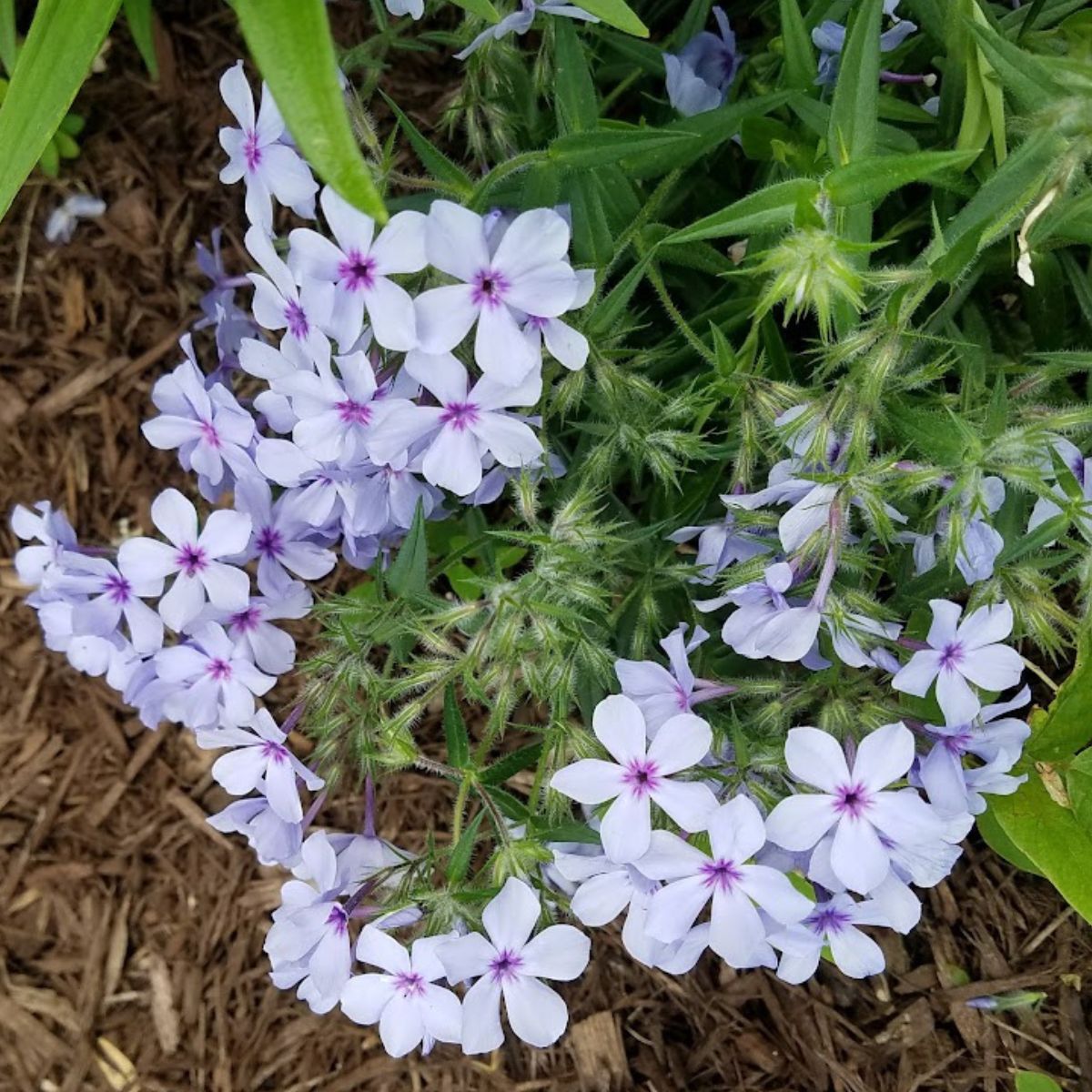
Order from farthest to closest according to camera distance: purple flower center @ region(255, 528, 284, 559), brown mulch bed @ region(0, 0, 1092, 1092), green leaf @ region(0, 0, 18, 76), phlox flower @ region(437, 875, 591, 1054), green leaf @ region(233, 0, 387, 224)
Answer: brown mulch bed @ region(0, 0, 1092, 1092) → green leaf @ region(0, 0, 18, 76) → purple flower center @ region(255, 528, 284, 559) → phlox flower @ region(437, 875, 591, 1054) → green leaf @ region(233, 0, 387, 224)

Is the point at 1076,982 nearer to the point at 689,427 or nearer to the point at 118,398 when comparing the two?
the point at 689,427

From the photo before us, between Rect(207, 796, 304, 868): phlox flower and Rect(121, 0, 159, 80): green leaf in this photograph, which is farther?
Rect(121, 0, 159, 80): green leaf

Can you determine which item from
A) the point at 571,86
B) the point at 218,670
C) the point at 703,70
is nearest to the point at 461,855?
the point at 218,670

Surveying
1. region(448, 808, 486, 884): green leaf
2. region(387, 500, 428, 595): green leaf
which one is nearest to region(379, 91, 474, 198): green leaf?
region(387, 500, 428, 595): green leaf

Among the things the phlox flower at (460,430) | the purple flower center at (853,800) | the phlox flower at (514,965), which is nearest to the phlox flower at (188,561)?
the phlox flower at (460,430)

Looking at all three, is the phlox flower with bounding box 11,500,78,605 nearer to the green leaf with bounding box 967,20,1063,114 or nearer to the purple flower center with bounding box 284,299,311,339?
the purple flower center with bounding box 284,299,311,339

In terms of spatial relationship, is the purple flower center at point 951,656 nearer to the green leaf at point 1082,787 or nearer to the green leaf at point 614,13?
the green leaf at point 1082,787
